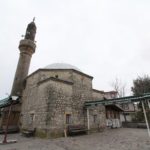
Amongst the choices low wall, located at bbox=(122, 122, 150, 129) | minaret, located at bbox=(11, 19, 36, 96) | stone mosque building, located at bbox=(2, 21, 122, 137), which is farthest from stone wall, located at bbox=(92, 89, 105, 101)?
minaret, located at bbox=(11, 19, 36, 96)

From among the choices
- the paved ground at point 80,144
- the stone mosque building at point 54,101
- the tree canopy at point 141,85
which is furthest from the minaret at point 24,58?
the tree canopy at point 141,85

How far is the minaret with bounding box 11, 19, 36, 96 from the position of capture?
1926cm

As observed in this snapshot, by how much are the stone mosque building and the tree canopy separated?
1209cm

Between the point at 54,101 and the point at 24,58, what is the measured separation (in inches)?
445

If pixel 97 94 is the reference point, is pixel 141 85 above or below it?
above

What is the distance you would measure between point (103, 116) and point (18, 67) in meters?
14.5

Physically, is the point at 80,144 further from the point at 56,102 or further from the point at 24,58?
the point at 24,58

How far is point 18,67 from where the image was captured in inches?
801

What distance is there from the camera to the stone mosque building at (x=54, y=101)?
484 inches

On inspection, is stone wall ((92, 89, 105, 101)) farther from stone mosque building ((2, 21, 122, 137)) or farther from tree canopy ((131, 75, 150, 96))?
tree canopy ((131, 75, 150, 96))

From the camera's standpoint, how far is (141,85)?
26781 millimetres

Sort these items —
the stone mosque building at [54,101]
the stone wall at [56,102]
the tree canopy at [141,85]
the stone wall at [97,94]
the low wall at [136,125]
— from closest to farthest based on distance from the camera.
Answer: the stone wall at [56,102] → the stone mosque building at [54,101] → the stone wall at [97,94] → the low wall at [136,125] → the tree canopy at [141,85]

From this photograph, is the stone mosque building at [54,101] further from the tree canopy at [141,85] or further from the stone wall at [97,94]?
the tree canopy at [141,85]

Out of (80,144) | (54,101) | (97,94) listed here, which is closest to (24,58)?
(54,101)
